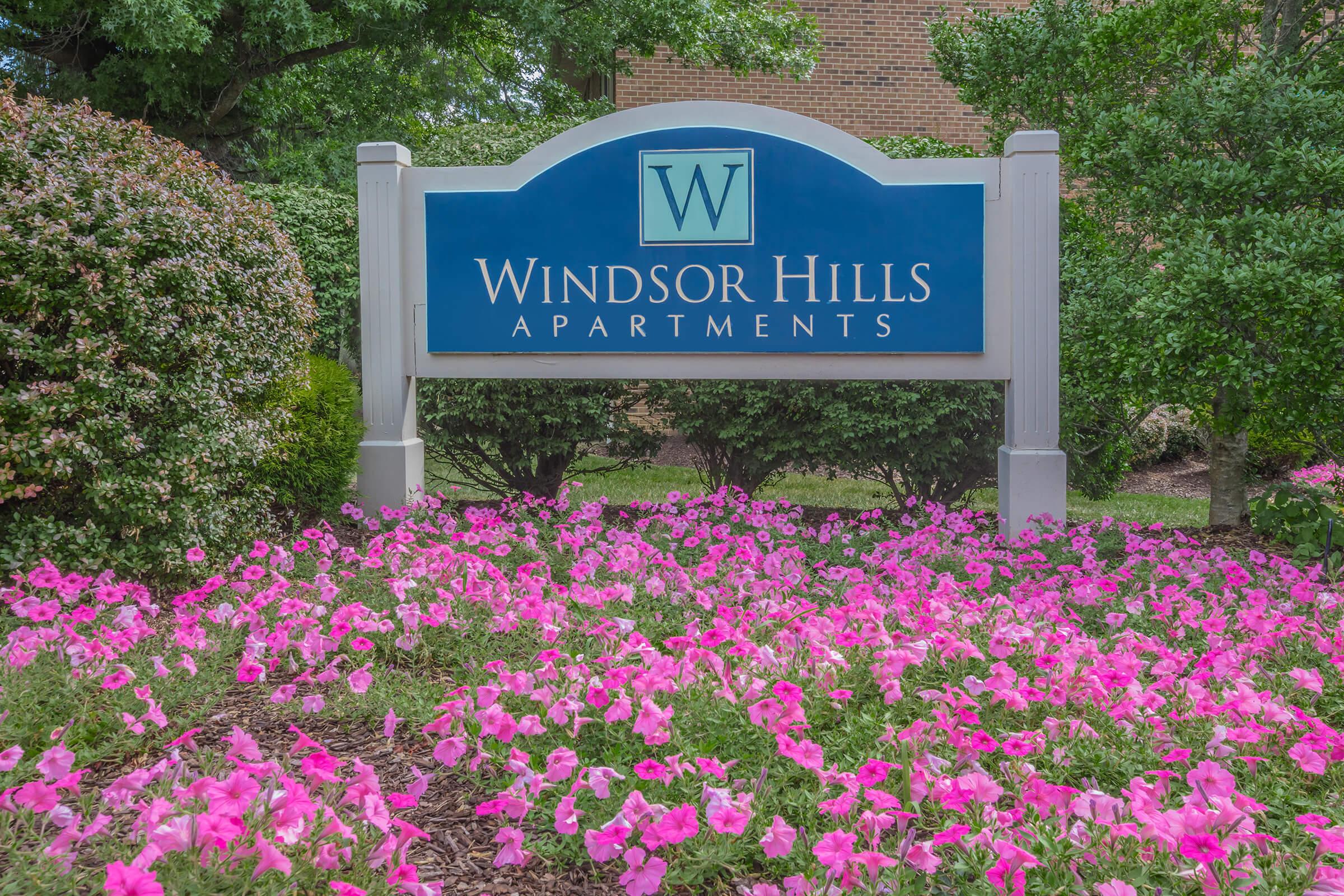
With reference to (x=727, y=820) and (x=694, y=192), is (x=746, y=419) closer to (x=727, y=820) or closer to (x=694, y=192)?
(x=694, y=192)

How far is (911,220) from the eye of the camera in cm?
488

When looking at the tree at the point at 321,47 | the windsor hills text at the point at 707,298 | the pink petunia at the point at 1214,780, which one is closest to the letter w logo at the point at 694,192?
the windsor hills text at the point at 707,298

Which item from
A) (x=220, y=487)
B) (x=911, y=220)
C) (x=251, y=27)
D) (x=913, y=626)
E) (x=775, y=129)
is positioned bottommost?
(x=913, y=626)

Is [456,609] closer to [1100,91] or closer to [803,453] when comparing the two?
[803,453]

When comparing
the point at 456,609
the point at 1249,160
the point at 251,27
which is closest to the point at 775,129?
the point at 1249,160

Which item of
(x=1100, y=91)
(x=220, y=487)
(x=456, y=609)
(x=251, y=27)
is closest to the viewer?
(x=456, y=609)

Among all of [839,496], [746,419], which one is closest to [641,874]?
[746,419]

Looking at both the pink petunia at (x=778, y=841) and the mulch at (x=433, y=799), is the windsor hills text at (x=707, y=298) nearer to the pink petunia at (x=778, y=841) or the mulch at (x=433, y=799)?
the mulch at (x=433, y=799)

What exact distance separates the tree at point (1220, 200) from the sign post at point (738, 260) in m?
0.50

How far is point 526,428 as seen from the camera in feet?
18.9

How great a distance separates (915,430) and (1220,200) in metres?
1.90

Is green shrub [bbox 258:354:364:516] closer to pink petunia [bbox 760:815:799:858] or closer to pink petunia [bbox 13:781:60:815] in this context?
pink petunia [bbox 13:781:60:815]

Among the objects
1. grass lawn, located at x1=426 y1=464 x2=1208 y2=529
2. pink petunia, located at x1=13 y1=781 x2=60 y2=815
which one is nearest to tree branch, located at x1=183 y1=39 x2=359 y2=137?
grass lawn, located at x1=426 y1=464 x2=1208 y2=529

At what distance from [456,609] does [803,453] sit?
3109mm
